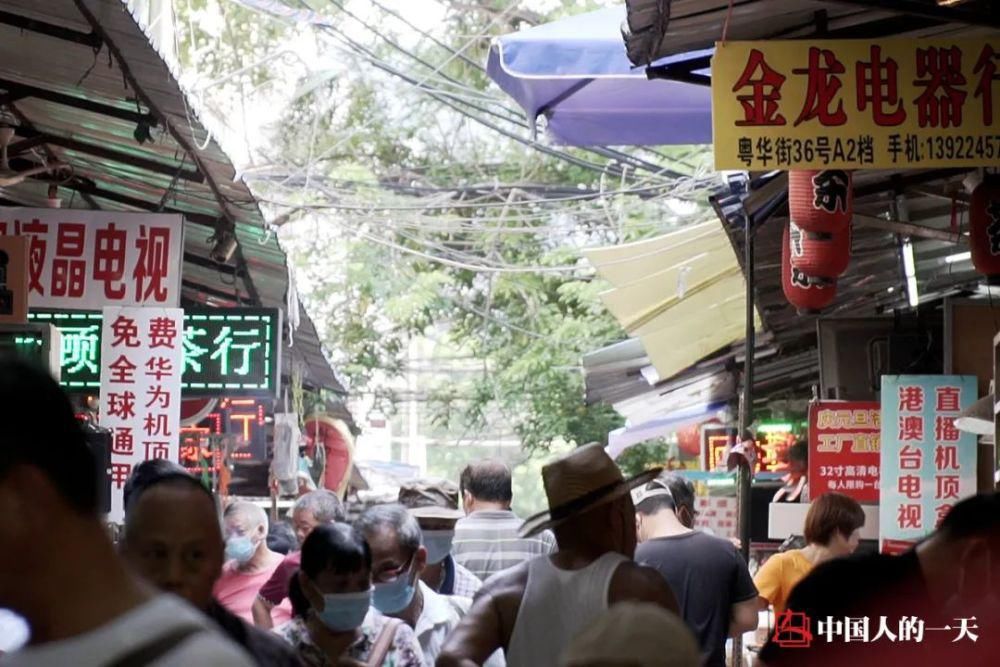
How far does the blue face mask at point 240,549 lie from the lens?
9062 mm

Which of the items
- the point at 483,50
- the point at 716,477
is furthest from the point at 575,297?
the point at 716,477

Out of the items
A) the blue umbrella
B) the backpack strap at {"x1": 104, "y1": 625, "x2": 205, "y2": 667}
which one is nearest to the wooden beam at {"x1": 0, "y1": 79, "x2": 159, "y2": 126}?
the blue umbrella

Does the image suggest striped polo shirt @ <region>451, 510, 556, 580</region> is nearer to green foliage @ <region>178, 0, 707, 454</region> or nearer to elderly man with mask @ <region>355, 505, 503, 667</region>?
elderly man with mask @ <region>355, 505, 503, 667</region>

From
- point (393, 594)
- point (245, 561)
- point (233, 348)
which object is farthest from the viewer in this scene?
point (233, 348)

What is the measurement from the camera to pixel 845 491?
12797mm

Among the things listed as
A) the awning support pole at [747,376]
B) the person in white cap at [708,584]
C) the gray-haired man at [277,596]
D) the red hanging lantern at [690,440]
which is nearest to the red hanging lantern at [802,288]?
the awning support pole at [747,376]

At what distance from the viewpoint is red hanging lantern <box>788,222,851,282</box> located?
31.6 ft

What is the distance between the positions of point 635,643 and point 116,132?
27.1 feet

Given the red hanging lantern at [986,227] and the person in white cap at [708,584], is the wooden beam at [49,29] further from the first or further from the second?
the red hanging lantern at [986,227]

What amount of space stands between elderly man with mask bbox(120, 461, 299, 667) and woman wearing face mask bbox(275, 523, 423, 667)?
1204 mm

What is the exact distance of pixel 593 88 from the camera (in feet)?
41.2

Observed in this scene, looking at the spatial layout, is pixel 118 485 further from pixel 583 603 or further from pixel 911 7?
pixel 583 603

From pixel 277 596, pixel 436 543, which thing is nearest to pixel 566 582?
pixel 436 543
